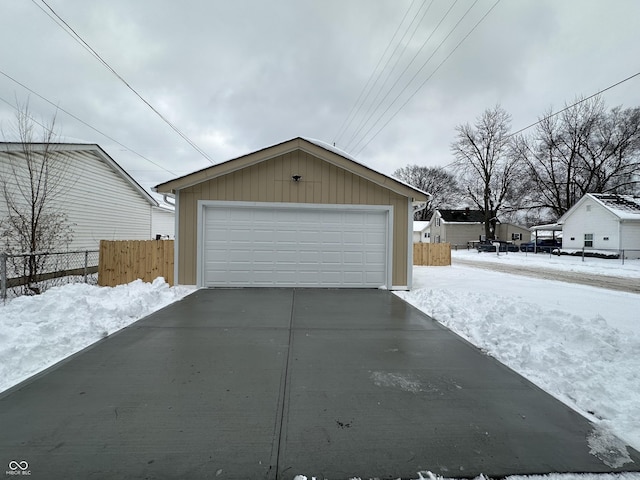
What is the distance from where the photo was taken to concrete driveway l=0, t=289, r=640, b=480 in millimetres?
1914

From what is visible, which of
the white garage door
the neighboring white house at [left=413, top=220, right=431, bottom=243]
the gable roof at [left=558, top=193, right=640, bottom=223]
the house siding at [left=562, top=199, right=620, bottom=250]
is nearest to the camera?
the white garage door

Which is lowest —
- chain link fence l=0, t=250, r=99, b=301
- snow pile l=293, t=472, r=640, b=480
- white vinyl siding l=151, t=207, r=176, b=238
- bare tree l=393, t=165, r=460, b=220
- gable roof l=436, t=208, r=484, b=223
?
snow pile l=293, t=472, r=640, b=480

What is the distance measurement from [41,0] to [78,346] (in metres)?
7.41

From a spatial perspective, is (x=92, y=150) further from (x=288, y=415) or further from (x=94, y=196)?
(x=288, y=415)

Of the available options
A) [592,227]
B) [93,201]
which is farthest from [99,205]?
[592,227]

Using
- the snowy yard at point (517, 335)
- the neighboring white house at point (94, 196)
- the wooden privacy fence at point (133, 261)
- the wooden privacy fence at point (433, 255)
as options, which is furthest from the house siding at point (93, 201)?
the wooden privacy fence at point (433, 255)

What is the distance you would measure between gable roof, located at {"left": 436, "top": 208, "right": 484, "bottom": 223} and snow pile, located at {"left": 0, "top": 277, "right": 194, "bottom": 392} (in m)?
41.2

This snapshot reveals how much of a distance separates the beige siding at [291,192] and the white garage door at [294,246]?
247 millimetres

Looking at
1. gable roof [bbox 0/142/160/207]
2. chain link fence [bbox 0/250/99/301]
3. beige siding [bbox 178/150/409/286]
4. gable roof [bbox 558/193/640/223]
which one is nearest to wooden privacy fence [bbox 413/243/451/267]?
beige siding [bbox 178/150/409/286]

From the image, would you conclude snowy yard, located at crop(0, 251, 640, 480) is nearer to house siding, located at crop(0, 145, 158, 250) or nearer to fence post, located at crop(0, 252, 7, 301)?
fence post, located at crop(0, 252, 7, 301)

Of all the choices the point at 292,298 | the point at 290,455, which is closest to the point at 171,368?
the point at 290,455

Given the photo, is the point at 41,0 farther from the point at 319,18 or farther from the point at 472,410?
the point at 472,410

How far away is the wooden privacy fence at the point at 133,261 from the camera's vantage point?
8602 millimetres

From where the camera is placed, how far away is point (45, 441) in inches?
82.3
